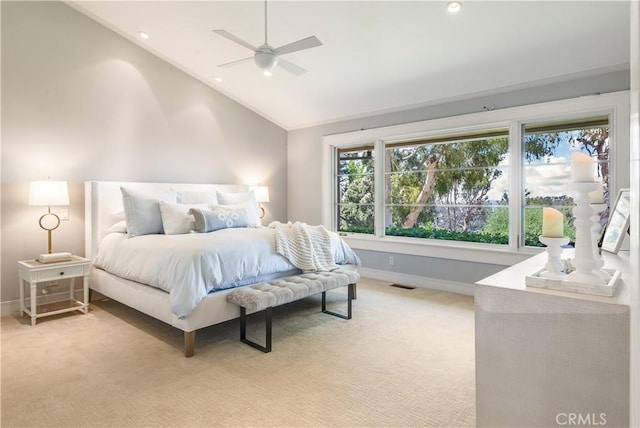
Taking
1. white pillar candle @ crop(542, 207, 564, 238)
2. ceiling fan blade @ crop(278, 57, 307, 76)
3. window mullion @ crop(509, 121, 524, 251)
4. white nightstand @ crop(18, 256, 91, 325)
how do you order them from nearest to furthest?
white pillar candle @ crop(542, 207, 564, 238), ceiling fan blade @ crop(278, 57, 307, 76), white nightstand @ crop(18, 256, 91, 325), window mullion @ crop(509, 121, 524, 251)

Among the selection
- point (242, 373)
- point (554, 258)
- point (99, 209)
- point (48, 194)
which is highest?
point (48, 194)

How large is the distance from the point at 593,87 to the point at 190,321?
13.5 ft

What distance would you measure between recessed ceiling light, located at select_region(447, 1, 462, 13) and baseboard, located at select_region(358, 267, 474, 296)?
2.85 meters

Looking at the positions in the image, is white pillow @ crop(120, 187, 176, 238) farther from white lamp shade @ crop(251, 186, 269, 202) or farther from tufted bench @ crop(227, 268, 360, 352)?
white lamp shade @ crop(251, 186, 269, 202)

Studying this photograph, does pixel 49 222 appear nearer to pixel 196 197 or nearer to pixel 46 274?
pixel 46 274

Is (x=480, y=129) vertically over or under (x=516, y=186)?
over

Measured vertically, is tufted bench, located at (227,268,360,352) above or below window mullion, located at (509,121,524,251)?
below

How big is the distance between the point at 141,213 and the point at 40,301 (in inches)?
56.2

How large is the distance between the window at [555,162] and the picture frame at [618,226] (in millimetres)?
1704

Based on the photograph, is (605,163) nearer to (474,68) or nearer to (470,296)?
(474,68)

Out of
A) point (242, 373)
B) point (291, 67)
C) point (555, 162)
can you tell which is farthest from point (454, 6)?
point (242, 373)

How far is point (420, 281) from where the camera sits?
4.75m

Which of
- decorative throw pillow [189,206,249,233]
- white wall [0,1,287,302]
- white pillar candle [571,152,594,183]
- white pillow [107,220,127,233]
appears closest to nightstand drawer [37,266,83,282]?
white pillow [107,220,127,233]

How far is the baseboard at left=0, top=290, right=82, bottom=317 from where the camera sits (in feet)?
12.1
